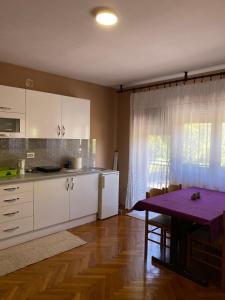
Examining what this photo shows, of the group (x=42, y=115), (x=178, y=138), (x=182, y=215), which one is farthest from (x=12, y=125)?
(x=178, y=138)

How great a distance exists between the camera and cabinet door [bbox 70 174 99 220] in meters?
3.51

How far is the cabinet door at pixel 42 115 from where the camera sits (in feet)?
10.5

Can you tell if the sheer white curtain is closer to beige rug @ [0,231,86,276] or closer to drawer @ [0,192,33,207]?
beige rug @ [0,231,86,276]

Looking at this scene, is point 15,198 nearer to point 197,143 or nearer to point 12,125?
point 12,125

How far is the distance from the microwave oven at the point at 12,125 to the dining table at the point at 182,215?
6.05 feet

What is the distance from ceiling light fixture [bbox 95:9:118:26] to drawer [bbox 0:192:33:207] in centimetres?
219

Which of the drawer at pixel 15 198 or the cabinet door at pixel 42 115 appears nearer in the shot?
the drawer at pixel 15 198

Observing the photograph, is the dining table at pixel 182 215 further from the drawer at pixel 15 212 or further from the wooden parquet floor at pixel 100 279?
the drawer at pixel 15 212

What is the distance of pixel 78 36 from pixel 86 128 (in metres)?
1.74

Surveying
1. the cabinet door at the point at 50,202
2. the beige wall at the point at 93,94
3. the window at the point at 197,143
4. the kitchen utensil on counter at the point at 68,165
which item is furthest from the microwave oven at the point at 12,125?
the window at the point at 197,143

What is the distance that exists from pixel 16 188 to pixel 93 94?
7.69 feet

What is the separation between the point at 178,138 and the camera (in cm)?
370

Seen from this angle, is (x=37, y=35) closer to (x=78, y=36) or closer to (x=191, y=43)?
(x=78, y=36)

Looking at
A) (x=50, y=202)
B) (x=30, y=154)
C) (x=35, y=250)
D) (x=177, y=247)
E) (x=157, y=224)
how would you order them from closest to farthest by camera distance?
(x=177, y=247) → (x=157, y=224) → (x=35, y=250) → (x=50, y=202) → (x=30, y=154)
